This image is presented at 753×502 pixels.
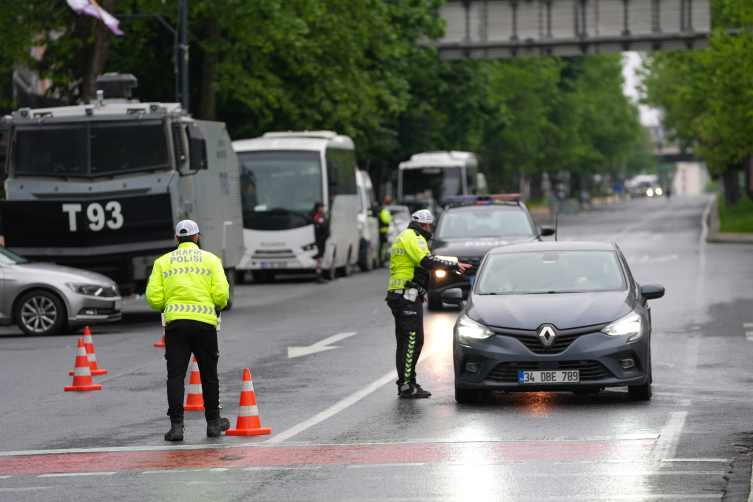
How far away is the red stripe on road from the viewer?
9031 millimetres

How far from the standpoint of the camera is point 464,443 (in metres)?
9.66

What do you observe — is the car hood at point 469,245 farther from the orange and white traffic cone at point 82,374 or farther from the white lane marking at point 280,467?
the white lane marking at point 280,467

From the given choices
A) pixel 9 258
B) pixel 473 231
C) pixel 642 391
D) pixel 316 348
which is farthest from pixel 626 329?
pixel 473 231

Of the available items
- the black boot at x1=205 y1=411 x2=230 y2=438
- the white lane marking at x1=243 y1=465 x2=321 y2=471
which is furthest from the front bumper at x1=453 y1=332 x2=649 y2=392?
the white lane marking at x1=243 y1=465 x2=321 y2=471

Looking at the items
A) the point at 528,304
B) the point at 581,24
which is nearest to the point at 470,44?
the point at 581,24

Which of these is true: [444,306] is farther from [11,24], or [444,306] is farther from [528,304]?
[11,24]

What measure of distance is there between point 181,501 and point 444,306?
14.8 metres

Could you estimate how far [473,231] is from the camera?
886 inches

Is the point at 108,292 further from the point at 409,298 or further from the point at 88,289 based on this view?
the point at 409,298

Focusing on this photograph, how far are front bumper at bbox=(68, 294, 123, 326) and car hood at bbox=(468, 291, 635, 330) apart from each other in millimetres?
8653

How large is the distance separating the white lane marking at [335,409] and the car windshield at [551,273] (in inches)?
56.8

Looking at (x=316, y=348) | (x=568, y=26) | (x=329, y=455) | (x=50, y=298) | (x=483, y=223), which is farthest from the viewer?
(x=568, y=26)

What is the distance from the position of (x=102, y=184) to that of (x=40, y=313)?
99.8 inches

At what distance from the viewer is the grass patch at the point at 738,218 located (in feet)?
173
